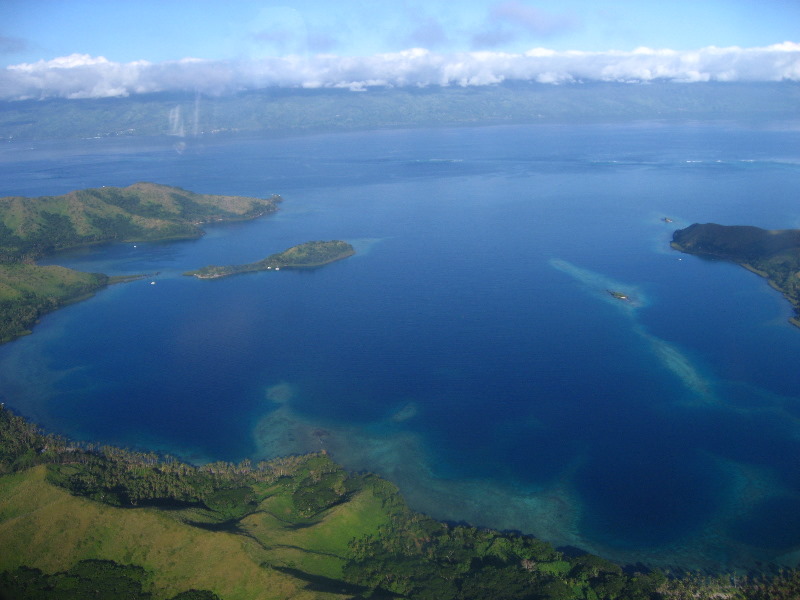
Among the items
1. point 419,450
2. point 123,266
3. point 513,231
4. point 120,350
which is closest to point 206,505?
point 419,450

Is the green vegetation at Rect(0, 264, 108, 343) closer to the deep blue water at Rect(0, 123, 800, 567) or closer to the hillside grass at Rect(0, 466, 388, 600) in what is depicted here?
the deep blue water at Rect(0, 123, 800, 567)

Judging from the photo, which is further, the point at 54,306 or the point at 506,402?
the point at 54,306

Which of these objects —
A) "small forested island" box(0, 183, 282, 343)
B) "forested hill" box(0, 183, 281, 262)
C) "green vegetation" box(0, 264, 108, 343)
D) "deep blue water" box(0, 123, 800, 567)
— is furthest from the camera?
"forested hill" box(0, 183, 281, 262)

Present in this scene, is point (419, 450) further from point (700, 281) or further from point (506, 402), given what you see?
point (700, 281)

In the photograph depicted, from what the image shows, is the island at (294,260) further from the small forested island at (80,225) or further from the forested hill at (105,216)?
the forested hill at (105,216)

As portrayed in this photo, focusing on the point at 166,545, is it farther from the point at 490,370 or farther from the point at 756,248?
the point at 756,248

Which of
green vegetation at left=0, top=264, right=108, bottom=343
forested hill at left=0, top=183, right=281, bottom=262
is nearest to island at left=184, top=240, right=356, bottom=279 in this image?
green vegetation at left=0, top=264, right=108, bottom=343
